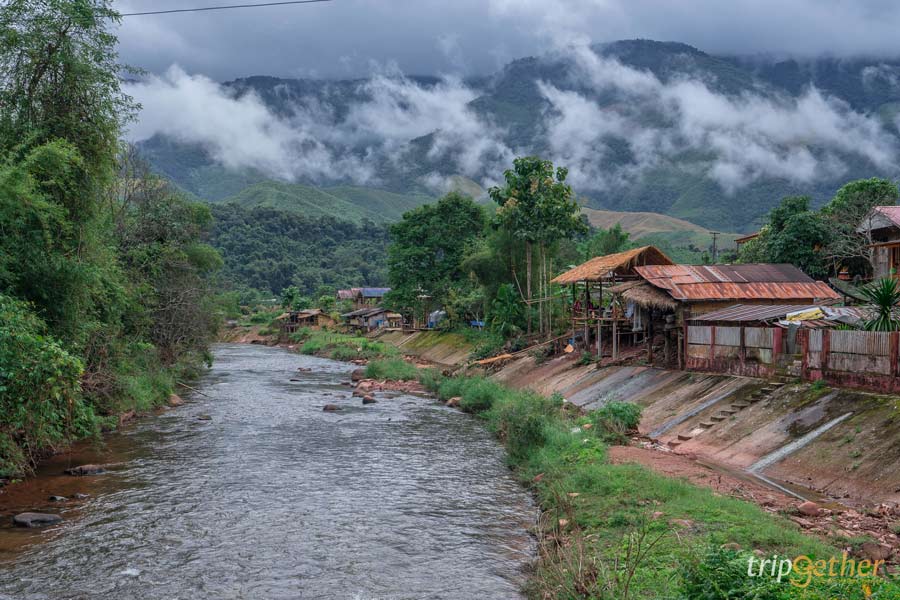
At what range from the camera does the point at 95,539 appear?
13.0 meters

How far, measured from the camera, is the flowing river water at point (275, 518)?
11164 mm

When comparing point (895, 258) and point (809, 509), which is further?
point (895, 258)

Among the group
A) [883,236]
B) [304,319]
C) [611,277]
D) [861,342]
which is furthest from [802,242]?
[304,319]

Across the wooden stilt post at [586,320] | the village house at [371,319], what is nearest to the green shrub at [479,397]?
the wooden stilt post at [586,320]

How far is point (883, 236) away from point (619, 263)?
15.6 meters

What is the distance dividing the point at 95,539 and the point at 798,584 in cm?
1195

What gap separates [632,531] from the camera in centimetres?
1121

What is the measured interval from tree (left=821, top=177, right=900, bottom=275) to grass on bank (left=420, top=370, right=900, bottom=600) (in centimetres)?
2471

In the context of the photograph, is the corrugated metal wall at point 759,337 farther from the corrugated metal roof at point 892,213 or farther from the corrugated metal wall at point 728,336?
the corrugated metal roof at point 892,213

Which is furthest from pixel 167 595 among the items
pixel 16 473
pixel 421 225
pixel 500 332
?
pixel 421 225

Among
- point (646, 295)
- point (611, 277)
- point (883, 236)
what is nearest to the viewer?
point (646, 295)

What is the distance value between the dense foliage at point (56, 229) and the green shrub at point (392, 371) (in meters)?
20.6

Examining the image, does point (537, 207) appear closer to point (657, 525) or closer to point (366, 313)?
point (657, 525)

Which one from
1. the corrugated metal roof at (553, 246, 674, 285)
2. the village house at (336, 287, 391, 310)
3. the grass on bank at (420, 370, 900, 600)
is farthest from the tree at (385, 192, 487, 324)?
the grass on bank at (420, 370, 900, 600)
